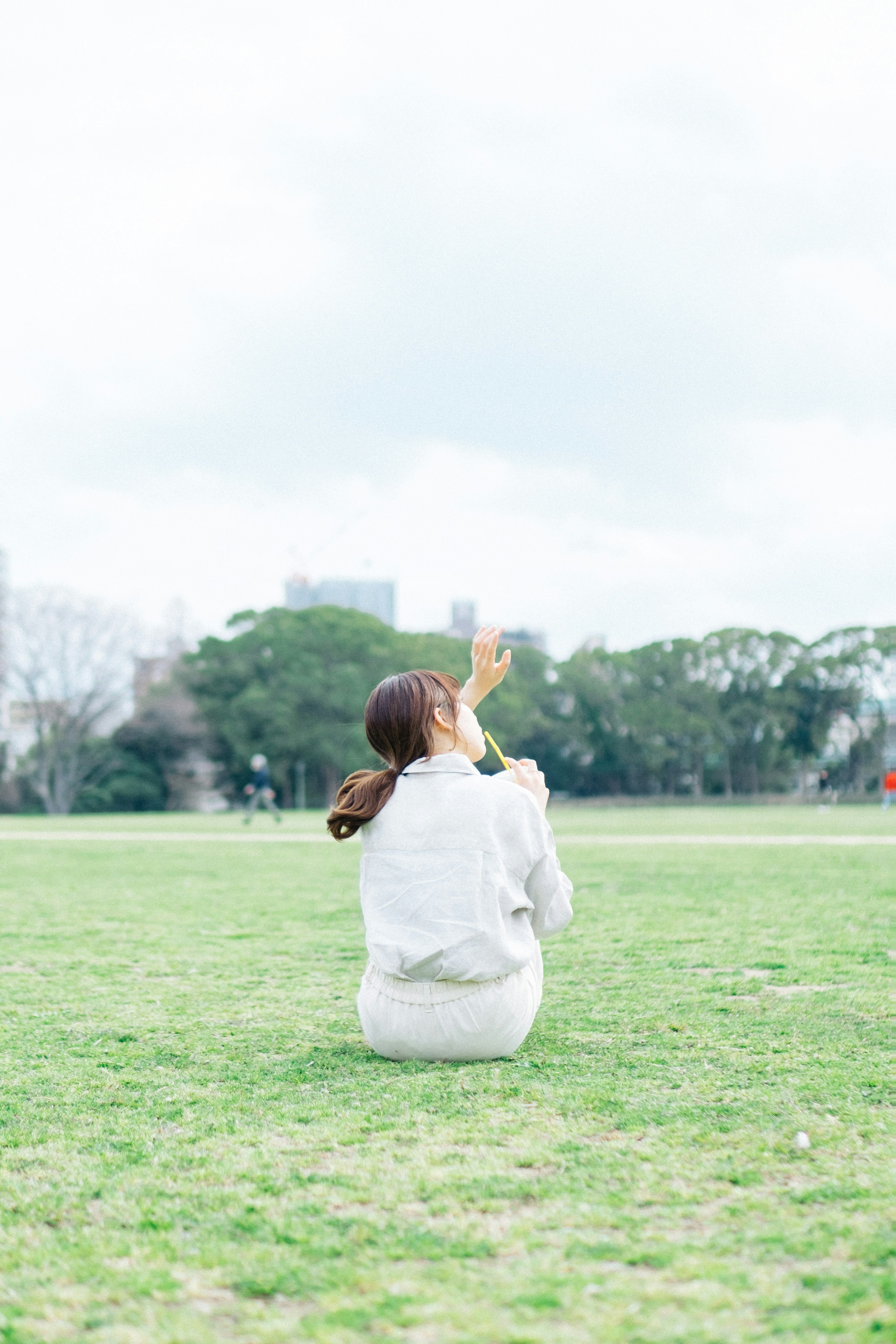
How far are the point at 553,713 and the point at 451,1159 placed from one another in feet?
192

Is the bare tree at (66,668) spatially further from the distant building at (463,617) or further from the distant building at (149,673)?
the distant building at (463,617)

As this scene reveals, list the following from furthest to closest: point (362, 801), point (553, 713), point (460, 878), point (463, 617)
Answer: point (463, 617) < point (553, 713) < point (362, 801) < point (460, 878)

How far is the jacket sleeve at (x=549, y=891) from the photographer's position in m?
3.18

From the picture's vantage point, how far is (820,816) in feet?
91.0

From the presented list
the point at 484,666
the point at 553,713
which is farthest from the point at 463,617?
the point at 484,666

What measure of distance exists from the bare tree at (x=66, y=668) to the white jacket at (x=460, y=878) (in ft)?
152

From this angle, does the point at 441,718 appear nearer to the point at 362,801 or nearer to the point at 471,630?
the point at 362,801

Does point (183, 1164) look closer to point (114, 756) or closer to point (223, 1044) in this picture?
point (223, 1044)

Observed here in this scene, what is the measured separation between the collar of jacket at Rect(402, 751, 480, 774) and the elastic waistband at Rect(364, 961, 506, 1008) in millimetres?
577

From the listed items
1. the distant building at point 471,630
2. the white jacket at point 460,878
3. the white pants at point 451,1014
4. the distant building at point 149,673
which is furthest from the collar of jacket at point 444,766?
the distant building at point 471,630

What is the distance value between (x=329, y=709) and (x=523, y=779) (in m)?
46.9

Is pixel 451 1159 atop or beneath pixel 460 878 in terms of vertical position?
beneath

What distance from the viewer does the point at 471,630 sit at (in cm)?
8712

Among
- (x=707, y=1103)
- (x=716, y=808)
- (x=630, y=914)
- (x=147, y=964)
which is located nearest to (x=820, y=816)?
(x=716, y=808)
